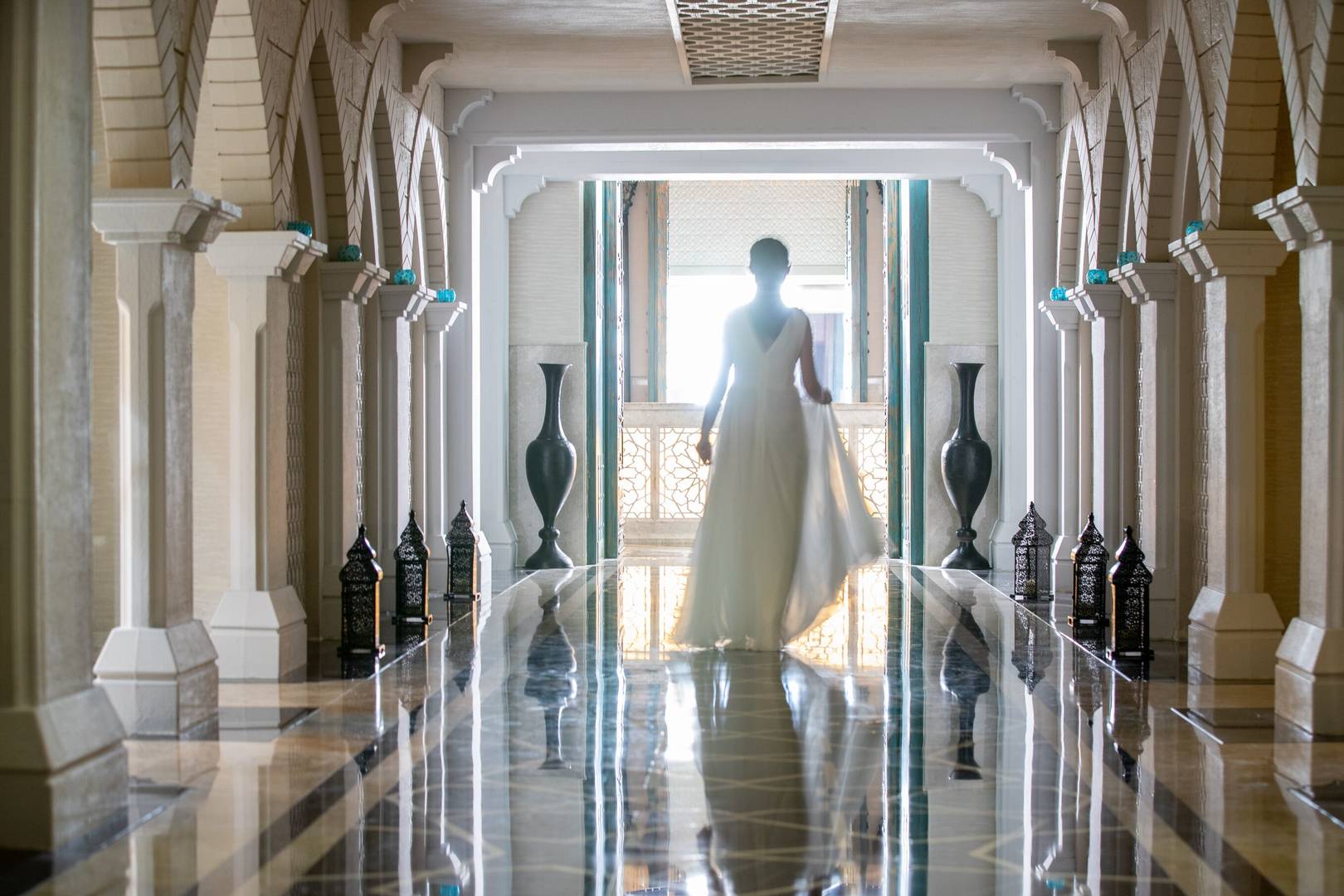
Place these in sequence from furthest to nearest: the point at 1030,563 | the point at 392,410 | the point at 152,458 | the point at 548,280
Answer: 1. the point at 548,280
2. the point at 1030,563
3. the point at 392,410
4. the point at 152,458

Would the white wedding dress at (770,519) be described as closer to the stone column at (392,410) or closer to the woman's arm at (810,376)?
the woman's arm at (810,376)

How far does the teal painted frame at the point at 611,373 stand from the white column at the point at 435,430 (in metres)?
2.97

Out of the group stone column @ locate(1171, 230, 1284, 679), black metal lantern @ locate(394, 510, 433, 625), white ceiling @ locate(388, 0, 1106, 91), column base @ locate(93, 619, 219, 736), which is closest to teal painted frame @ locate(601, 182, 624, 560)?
white ceiling @ locate(388, 0, 1106, 91)

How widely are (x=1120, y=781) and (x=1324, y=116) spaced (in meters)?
2.62

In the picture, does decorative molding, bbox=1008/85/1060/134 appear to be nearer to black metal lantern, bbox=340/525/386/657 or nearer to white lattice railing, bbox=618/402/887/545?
white lattice railing, bbox=618/402/887/545

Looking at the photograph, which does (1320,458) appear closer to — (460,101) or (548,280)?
(460,101)

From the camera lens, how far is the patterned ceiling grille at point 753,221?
20.7 metres

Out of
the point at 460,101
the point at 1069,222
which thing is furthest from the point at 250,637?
the point at 1069,222

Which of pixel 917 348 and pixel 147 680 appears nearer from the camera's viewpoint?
pixel 147 680

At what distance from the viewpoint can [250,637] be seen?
693 centimetres

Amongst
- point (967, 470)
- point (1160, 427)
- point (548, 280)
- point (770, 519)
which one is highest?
point (548, 280)

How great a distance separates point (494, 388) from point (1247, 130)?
726 centimetres

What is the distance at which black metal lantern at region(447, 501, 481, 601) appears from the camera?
33.1 ft

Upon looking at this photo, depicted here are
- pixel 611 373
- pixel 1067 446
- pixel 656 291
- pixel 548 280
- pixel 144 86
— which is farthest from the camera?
pixel 656 291
